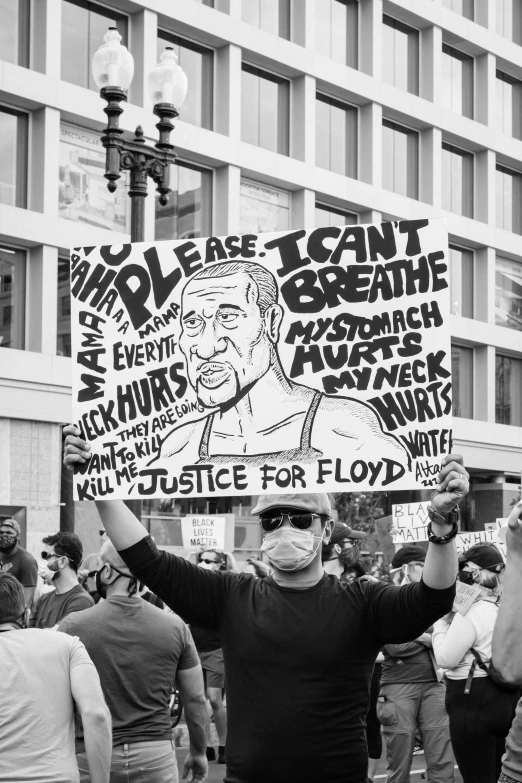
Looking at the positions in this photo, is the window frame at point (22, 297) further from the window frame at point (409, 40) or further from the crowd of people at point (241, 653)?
the crowd of people at point (241, 653)

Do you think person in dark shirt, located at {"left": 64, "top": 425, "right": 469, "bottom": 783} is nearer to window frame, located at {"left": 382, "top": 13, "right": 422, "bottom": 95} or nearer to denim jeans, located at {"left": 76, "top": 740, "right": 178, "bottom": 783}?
denim jeans, located at {"left": 76, "top": 740, "right": 178, "bottom": 783}

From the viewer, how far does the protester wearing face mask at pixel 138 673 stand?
5.45 m

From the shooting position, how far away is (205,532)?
56.0ft

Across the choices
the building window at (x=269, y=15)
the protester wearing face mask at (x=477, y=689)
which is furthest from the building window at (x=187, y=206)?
the protester wearing face mask at (x=477, y=689)

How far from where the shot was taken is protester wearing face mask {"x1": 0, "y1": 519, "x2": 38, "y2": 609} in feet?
38.8

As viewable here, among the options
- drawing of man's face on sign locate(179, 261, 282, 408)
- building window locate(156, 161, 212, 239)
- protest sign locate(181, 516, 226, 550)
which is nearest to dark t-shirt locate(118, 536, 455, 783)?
drawing of man's face on sign locate(179, 261, 282, 408)

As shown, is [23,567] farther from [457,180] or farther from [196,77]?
[457,180]

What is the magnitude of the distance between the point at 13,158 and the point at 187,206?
4.80m

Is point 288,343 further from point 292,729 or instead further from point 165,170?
point 165,170

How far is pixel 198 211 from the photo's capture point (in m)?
28.3

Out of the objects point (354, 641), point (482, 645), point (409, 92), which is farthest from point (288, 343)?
point (409, 92)

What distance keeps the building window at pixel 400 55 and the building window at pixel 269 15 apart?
4.15 metres

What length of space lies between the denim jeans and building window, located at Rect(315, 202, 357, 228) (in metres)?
25.9

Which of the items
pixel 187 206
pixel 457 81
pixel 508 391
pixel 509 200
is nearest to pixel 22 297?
pixel 187 206
